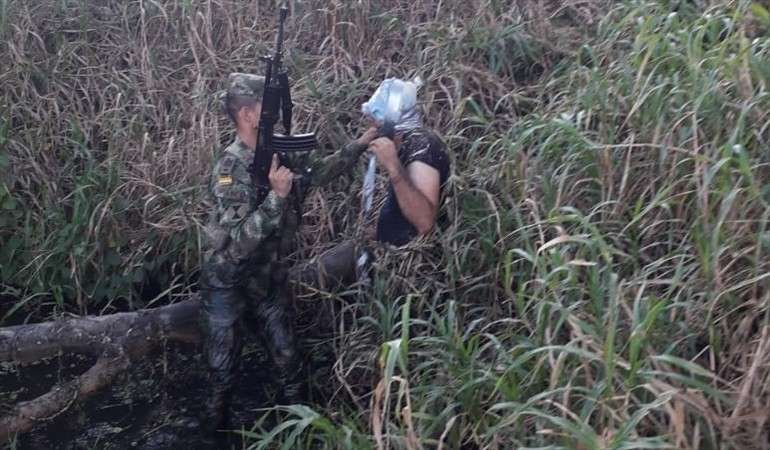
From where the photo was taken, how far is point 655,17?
4496 mm

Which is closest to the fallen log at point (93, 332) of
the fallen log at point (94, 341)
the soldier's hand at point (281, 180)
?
the fallen log at point (94, 341)

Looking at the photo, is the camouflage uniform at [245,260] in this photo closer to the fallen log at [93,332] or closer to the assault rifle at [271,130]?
the assault rifle at [271,130]

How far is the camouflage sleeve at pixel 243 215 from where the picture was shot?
407 centimetres

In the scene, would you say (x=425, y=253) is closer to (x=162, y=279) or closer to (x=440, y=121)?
(x=440, y=121)

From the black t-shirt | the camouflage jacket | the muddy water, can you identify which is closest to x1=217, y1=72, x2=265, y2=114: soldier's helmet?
the camouflage jacket

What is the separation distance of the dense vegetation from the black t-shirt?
9cm

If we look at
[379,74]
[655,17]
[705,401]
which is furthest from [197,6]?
[705,401]

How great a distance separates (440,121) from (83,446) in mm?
2257

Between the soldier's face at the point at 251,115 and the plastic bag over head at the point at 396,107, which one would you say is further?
the plastic bag over head at the point at 396,107

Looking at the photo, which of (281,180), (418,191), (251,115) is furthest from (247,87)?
(418,191)

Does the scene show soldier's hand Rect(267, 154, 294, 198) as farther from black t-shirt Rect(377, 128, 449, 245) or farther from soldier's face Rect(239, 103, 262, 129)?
black t-shirt Rect(377, 128, 449, 245)

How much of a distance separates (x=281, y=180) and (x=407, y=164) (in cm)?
53

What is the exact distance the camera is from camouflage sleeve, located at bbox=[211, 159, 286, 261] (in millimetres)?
4066

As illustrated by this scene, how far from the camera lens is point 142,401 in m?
4.63
